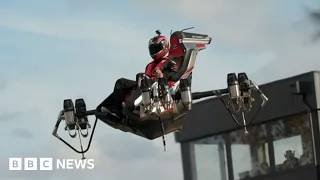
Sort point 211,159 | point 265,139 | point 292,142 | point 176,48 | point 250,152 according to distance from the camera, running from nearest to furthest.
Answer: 1. point 176,48
2. point 292,142
3. point 265,139
4. point 250,152
5. point 211,159

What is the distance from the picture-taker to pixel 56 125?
52.1 feet

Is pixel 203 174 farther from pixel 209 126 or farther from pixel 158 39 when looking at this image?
pixel 158 39

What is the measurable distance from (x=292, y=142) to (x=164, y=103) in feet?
50.3

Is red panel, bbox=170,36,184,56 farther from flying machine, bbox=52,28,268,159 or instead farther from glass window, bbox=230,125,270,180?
glass window, bbox=230,125,270,180

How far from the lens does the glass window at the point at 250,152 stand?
29969 millimetres

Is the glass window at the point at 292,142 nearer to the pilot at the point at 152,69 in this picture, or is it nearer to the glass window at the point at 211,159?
the glass window at the point at 211,159

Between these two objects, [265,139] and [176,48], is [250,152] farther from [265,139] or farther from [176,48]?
[176,48]

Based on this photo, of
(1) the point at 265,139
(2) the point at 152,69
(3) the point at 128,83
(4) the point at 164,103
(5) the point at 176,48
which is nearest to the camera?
(4) the point at 164,103

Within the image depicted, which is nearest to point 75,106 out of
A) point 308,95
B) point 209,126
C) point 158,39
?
point 158,39

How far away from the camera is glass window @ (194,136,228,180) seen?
31.5 metres

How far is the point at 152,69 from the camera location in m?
15.3

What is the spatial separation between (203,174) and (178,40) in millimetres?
16722

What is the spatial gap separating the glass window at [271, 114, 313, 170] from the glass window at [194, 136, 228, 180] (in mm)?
2281

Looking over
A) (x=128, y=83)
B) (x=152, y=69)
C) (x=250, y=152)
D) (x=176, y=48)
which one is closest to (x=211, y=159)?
(x=250, y=152)
